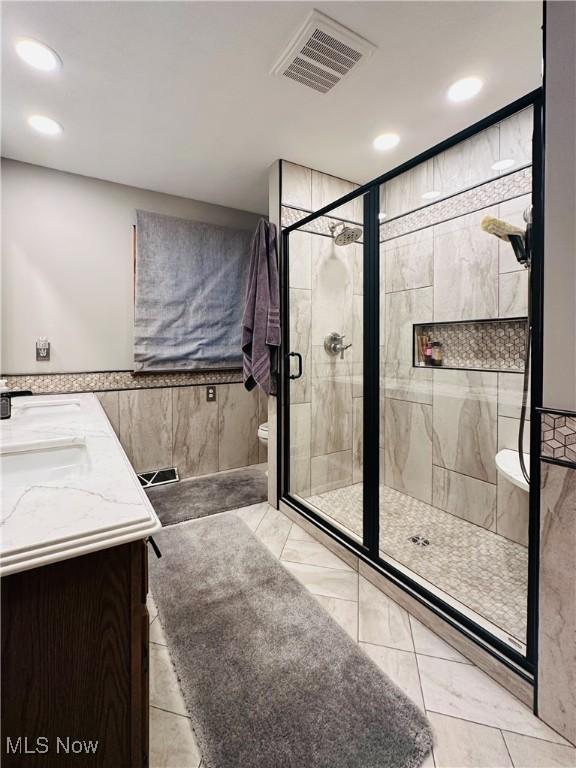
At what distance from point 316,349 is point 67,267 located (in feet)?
6.40

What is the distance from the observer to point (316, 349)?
2498mm

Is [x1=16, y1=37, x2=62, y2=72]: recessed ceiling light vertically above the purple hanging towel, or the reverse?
[x1=16, y1=37, x2=62, y2=72]: recessed ceiling light

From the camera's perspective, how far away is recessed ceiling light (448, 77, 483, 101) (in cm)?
171

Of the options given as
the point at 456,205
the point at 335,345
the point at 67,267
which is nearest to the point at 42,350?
the point at 67,267

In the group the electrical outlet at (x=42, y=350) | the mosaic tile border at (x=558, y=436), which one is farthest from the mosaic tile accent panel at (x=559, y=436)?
the electrical outlet at (x=42, y=350)

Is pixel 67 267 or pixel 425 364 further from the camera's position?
pixel 67 267

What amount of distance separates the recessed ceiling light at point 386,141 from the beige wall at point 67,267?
1720mm

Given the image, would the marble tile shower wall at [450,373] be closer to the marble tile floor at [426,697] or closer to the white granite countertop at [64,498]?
the marble tile floor at [426,697]

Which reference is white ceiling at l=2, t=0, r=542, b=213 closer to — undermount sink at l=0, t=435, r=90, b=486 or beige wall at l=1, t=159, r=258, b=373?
beige wall at l=1, t=159, r=258, b=373

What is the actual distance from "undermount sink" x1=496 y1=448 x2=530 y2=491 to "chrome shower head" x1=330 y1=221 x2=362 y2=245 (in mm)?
1395

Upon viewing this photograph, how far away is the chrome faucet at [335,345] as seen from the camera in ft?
7.58

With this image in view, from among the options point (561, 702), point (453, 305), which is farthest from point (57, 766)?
point (453, 305)

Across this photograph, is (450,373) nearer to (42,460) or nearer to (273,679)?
(273,679)

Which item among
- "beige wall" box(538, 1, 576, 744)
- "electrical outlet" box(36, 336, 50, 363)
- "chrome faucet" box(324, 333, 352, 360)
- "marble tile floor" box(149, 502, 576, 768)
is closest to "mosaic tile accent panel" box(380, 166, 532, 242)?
"chrome faucet" box(324, 333, 352, 360)
